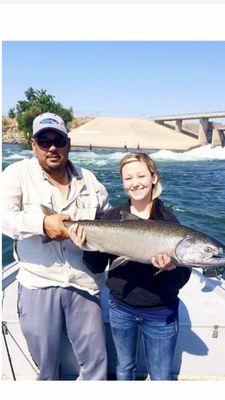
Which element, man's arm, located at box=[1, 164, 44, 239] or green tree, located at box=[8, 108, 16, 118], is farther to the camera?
green tree, located at box=[8, 108, 16, 118]

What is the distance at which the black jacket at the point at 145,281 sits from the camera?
256 centimetres

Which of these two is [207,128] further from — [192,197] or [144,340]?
[144,340]

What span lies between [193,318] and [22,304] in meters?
1.59

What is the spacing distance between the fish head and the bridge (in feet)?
182

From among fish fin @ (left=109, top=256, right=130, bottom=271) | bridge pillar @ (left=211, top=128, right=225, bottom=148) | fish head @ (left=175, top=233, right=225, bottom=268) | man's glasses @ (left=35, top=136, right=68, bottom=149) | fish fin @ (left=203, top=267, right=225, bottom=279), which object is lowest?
fish fin @ (left=203, top=267, right=225, bottom=279)

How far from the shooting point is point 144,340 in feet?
8.91

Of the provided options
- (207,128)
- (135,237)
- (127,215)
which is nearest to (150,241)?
(135,237)

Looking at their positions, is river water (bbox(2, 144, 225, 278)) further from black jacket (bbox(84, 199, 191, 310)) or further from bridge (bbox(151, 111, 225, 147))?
bridge (bbox(151, 111, 225, 147))

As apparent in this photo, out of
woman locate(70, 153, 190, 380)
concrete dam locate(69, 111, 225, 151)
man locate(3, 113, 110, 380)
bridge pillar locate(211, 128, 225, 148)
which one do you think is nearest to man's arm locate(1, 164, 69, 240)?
man locate(3, 113, 110, 380)

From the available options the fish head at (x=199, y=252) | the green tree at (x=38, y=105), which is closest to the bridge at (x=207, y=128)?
the green tree at (x=38, y=105)

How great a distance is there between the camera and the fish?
8.48ft
